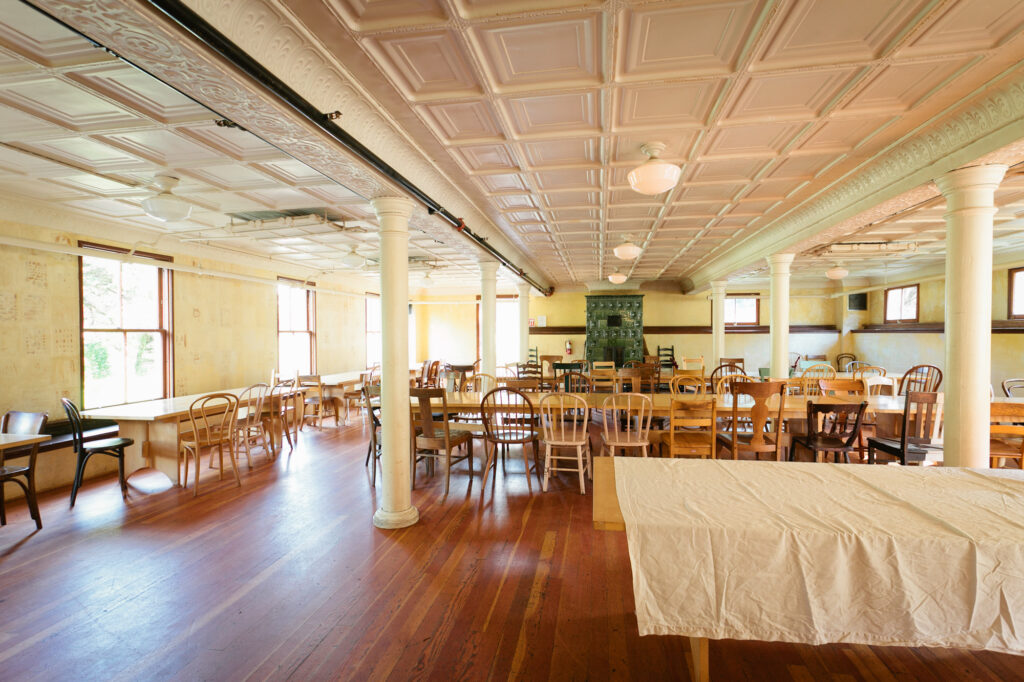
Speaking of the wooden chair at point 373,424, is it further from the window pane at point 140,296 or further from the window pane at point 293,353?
the window pane at point 293,353

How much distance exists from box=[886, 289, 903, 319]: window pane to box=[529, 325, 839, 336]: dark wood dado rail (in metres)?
1.30

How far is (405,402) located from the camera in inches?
152

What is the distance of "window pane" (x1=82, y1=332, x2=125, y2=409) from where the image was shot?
18.3ft

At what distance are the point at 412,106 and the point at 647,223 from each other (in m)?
4.17

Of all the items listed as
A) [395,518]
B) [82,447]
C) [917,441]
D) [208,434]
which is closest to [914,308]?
[917,441]

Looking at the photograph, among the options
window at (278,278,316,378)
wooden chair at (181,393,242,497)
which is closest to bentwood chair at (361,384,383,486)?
wooden chair at (181,393,242,497)

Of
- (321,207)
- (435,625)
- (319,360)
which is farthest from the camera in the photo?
(319,360)

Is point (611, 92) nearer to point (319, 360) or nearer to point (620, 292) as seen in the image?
point (319, 360)

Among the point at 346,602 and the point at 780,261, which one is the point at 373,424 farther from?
the point at 780,261

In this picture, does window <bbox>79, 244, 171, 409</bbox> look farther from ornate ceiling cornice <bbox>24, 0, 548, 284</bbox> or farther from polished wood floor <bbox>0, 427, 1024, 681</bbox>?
ornate ceiling cornice <bbox>24, 0, 548, 284</bbox>

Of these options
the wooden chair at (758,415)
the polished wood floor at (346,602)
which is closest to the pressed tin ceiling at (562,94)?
the wooden chair at (758,415)

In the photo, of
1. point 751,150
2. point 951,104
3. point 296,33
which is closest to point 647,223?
point 751,150

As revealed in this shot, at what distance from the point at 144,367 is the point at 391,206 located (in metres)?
5.19

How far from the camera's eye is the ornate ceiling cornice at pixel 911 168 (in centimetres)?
278
